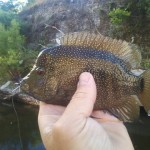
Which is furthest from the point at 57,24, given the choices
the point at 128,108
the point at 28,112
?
the point at 128,108

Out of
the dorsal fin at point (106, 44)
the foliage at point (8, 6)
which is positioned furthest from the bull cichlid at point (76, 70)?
the foliage at point (8, 6)

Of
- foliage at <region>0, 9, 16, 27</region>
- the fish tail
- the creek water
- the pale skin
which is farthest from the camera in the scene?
foliage at <region>0, 9, 16, 27</region>

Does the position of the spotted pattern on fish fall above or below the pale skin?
above

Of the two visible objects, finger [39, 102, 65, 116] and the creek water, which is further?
the creek water

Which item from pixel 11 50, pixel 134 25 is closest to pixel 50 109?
pixel 134 25

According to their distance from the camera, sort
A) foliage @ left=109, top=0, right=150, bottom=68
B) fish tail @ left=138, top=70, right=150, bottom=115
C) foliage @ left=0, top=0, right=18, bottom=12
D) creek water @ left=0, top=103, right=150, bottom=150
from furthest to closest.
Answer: foliage @ left=0, top=0, right=18, bottom=12 < foliage @ left=109, top=0, right=150, bottom=68 < creek water @ left=0, top=103, right=150, bottom=150 < fish tail @ left=138, top=70, right=150, bottom=115

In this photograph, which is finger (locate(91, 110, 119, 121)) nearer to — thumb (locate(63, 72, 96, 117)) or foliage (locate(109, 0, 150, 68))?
thumb (locate(63, 72, 96, 117))

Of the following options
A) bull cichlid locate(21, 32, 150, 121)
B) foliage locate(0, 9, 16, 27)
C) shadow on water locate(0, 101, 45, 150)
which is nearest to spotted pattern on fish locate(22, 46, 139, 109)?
bull cichlid locate(21, 32, 150, 121)
